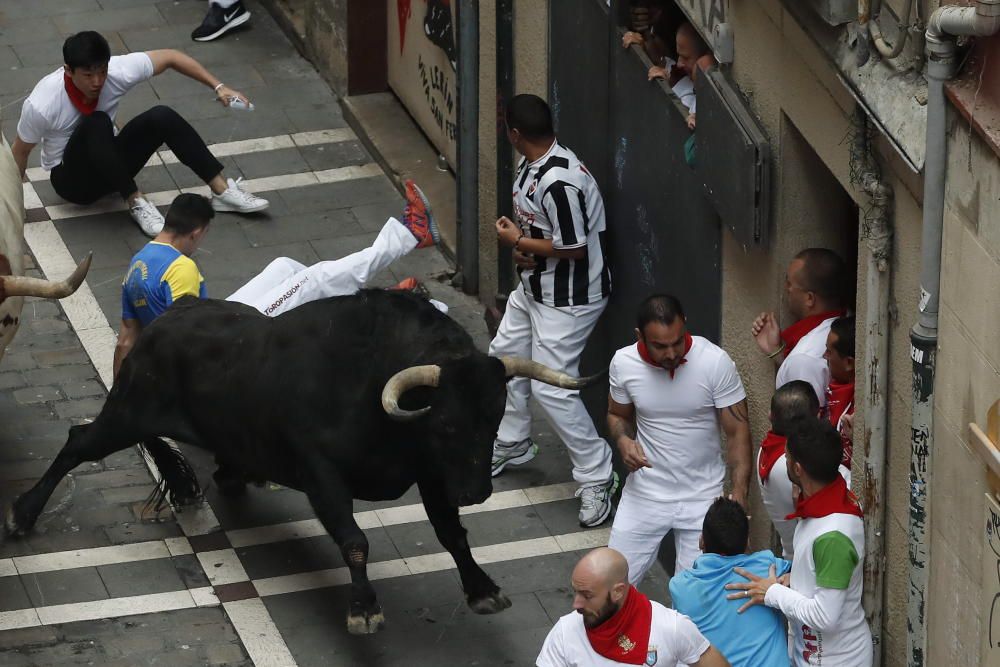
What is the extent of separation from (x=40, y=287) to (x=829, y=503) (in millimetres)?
4474

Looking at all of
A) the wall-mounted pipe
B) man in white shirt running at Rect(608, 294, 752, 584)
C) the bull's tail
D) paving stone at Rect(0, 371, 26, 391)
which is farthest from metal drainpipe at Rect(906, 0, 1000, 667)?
paving stone at Rect(0, 371, 26, 391)

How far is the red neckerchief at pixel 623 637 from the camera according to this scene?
23.0ft

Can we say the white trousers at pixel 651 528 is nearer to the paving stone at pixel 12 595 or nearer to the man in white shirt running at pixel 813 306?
the man in white shirt running at pixel 813 306

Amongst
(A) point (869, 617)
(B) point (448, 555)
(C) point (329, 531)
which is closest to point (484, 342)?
(B) point (448, 555)

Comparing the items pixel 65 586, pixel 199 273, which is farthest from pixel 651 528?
pixel 199 273

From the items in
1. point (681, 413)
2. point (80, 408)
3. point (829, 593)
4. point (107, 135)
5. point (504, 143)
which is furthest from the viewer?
point (107, 135)

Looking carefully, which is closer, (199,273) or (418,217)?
(199,273)

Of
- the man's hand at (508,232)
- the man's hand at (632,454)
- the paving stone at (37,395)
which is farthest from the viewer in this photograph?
the paving stone at (37,395)

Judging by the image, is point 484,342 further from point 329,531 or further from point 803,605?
point 803,605

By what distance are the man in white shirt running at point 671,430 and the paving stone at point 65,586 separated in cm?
273

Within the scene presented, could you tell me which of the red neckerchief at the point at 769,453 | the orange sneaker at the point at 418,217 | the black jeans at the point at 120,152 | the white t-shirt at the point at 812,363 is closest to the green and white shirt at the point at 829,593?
the red neckerchief at the point at 769,453

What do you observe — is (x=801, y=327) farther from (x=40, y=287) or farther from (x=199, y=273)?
(x=199, y=273)

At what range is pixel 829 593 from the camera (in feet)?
24.2

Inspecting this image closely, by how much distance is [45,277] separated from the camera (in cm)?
1295
